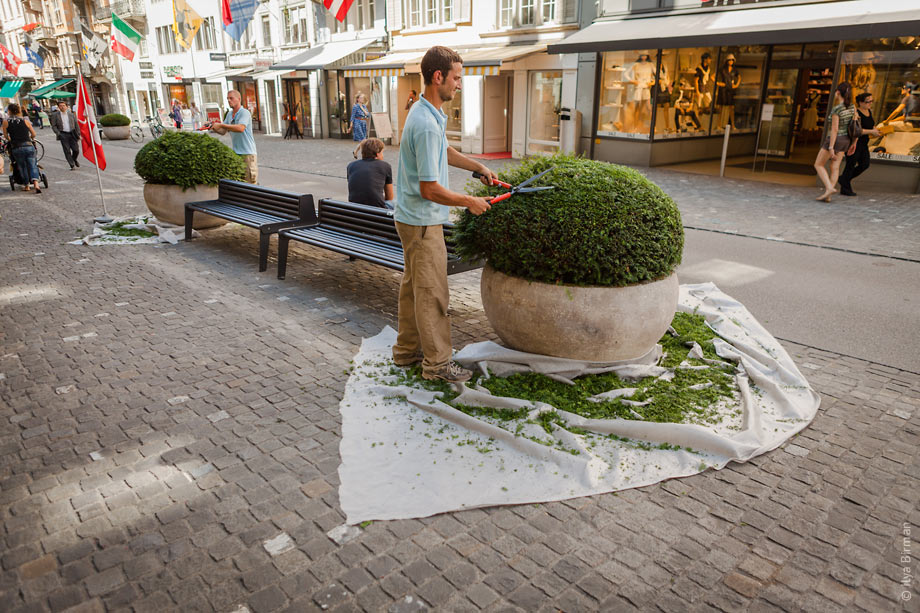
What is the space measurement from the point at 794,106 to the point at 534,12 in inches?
313

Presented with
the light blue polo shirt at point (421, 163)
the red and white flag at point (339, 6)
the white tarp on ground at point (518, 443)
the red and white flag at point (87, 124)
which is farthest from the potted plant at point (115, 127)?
the light blue polo shirt at point (421, 163)

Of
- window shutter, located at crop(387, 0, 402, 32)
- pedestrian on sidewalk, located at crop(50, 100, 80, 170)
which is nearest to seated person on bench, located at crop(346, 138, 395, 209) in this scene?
pedestrian on sidewalk, located at crop(50, 100, 80, 170)

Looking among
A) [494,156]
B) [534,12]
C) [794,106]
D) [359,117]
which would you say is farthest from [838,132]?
[359,117]

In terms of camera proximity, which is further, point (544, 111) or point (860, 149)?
point (544, 111)

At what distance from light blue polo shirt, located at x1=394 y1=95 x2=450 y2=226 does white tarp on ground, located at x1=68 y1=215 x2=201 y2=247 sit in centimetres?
600

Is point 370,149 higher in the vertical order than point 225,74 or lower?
lower

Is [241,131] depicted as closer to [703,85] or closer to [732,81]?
[703,85]

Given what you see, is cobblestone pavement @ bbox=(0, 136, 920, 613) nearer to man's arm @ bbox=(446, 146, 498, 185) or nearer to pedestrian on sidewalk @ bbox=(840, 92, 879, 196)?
man's arm @ bbox=(446, 146, 498, 185)

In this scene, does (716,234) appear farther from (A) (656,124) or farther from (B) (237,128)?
(A) (656,124)

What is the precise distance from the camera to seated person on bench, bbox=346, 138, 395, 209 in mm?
7289

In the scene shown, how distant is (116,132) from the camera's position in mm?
30766

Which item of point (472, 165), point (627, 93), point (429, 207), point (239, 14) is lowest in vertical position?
point (429, 207)

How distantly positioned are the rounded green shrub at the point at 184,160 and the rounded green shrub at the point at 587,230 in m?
6.30

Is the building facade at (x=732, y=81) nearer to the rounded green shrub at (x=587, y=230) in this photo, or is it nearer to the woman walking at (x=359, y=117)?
the woman walking at (x=359, y=117)
